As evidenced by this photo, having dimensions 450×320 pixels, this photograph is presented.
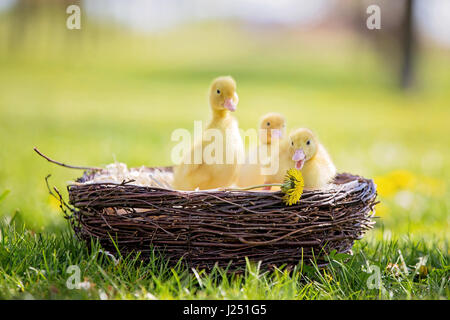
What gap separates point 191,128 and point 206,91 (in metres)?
5.71

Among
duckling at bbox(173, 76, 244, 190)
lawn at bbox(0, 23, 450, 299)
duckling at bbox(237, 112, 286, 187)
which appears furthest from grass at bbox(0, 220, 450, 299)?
duckling at bbox(237, 112, 286, 187)

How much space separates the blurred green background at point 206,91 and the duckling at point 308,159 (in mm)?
Result: 1208

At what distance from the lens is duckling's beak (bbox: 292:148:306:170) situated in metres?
2.80

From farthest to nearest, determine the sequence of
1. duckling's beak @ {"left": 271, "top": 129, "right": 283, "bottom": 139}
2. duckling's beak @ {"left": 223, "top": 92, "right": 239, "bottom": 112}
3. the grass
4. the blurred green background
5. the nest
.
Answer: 1. the blurred green background
2. duckling's beak @ {"left": 271, "top": 129, "right": 283, "bottom": 139}
3. duckling's beak @ {"left": 223, "top": 92, "right": 239, "bottom": 112}
4. the nest
5. the grass

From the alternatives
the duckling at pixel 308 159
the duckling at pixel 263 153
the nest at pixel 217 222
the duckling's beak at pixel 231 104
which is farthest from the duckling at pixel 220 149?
the nest at pixel 217 222

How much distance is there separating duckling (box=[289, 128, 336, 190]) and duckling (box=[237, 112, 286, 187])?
0.26m

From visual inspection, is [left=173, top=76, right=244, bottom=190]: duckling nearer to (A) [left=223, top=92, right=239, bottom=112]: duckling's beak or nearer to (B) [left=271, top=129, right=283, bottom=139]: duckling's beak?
(A) [left=223, top=92, right=239, bottom=112]: duckling's beak

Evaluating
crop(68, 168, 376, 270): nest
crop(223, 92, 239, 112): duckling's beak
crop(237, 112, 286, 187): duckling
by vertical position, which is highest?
crop(223, 92, 239, 112): duckling's beak

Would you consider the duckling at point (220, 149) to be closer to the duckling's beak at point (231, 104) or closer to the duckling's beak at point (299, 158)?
the duckling's beak at point (231, 104)

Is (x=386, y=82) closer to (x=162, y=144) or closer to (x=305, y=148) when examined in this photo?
(x=162, y=144)

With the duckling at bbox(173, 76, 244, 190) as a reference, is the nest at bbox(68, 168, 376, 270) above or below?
below

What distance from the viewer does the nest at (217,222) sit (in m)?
2.55
